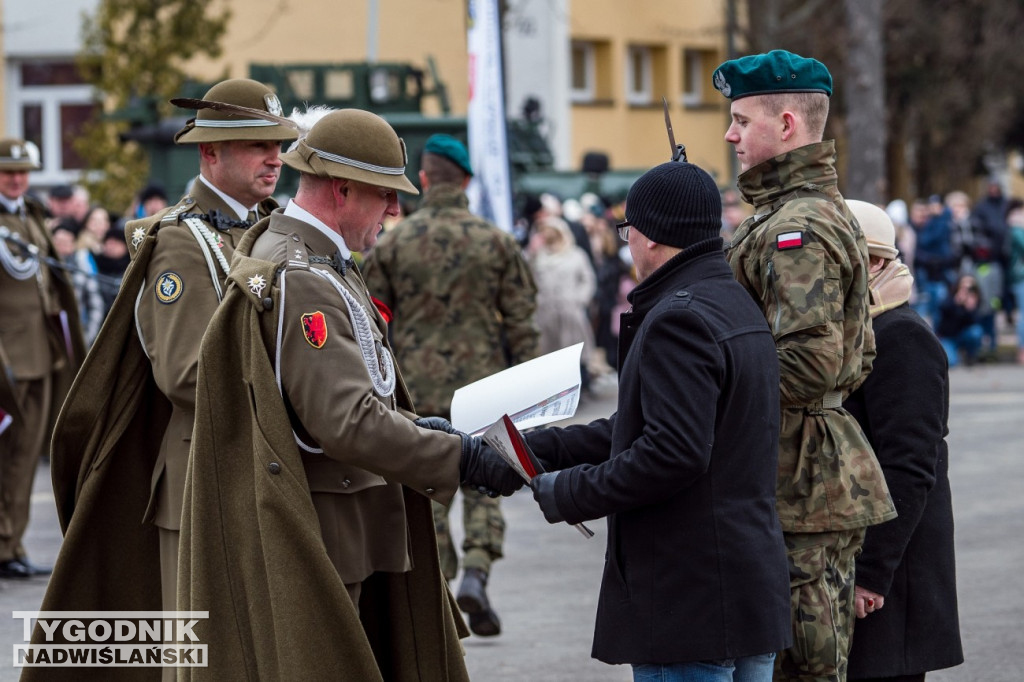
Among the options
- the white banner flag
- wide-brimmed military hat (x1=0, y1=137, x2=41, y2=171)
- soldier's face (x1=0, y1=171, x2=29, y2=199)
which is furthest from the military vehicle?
wide-brimmed military hat (x1=0, y1=137, x2=41, y2=171)

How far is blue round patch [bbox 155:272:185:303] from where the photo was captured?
4984 mm

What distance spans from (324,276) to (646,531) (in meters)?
1.04

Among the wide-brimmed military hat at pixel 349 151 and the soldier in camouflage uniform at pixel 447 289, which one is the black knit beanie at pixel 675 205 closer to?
the wide-brimmed military hat at pixel 349 151

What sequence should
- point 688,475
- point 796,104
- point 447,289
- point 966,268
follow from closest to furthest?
point 688,475, point 796,104, point 447,289, point 966,268

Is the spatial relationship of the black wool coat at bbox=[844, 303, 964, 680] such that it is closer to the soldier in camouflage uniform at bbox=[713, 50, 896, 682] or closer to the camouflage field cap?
the soldier in camouflage uniform at bbox=[713, 50, 896, 682]

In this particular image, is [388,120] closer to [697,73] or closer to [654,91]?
[654,91]

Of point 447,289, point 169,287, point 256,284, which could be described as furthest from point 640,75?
point 256,284

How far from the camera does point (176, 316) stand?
4938 mm

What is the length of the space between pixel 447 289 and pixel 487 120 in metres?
4.99

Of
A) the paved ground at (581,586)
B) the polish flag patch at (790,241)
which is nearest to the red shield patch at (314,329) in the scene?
the polish flag patch at (790,241)

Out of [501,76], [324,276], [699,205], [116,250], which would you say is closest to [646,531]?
[699,205]

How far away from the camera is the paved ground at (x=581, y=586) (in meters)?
7.03

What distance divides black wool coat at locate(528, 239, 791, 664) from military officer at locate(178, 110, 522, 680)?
46cm

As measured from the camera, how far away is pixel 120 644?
5.04 m
